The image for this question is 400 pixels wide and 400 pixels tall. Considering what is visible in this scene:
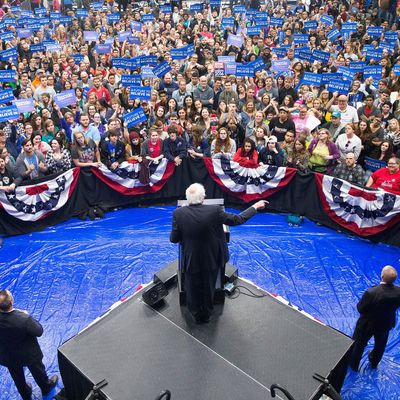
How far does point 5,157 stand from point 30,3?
1644 centimetres

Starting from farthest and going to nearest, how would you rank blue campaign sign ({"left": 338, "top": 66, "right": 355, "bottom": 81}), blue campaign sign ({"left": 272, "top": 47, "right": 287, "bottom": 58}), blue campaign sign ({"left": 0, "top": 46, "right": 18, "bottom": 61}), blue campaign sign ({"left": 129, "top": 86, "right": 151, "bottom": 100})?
blue campaign sign ({"left": 272, "top": 47, "right": 287, "bottom": 58}) → blue campaign sign ({"left": 0, "top": 46, "right": 18, "bottom": 61}) → blue campaign sign ({"left": 338, "top": 66, "right": 355, "bottom": 81}) → blue campaign sign ({"left": 129, "top": 86, "right": 151, "bottom": 100})

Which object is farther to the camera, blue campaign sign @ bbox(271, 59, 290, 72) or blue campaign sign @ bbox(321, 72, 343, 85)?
blue campaign sign @ bbox(271, 59, 290, 72)

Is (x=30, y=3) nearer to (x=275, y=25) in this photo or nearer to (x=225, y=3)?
(x=225, y=3)

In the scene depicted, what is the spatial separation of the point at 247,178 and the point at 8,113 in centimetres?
443

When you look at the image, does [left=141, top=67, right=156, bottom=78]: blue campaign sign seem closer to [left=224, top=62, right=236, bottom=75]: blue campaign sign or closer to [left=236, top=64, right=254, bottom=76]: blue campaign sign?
[left=224, top=62, right=236, bottom=75]: blue campaign sign

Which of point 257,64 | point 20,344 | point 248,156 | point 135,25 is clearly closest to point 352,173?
point 248,156

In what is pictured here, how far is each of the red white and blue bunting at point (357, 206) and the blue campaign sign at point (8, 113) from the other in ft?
17.9

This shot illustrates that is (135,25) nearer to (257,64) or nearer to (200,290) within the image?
(257,64)

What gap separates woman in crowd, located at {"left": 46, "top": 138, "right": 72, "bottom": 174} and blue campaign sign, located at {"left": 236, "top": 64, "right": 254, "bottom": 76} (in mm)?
4735

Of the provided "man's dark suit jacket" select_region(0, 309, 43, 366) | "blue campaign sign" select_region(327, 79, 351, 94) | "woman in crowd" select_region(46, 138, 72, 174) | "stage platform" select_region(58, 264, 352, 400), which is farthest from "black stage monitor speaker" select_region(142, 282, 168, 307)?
"blue campaign sign" select_region(327, 79, 351, 94)

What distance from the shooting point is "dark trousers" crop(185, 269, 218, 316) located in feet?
14.3

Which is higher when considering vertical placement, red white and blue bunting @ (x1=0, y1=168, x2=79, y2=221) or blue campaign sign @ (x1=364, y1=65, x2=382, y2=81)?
blue campaign sign @ (x1=364, y1=65, x2=382, y2=81)

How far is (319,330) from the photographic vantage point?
436 centimetres

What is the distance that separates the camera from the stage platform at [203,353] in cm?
379
